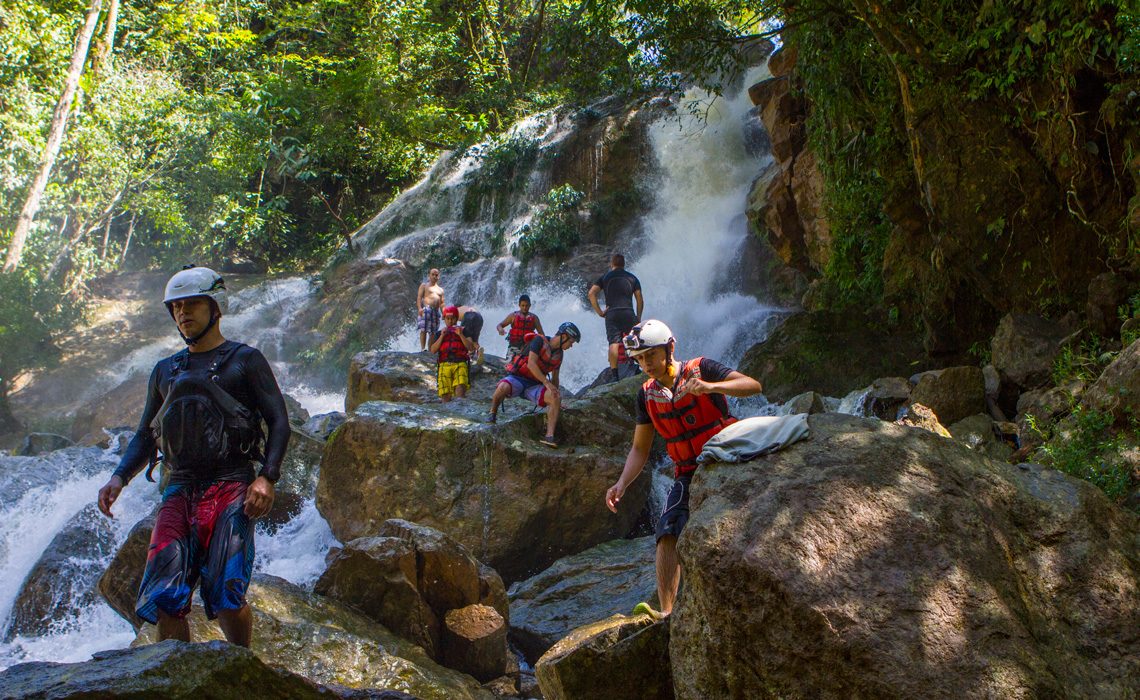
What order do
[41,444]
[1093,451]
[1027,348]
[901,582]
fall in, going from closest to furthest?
1. [901,582]
2. [1093,451]
3. [1027,348]
4. [41,444]

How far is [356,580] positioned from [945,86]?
729 cm

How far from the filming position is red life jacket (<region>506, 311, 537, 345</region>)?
9969mm

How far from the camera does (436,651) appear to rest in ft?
18.3

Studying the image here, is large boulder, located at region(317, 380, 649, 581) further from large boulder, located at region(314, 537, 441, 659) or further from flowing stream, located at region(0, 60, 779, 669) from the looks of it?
large boulder, located at region(314, 537, 441, 659)

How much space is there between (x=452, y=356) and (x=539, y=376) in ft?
6.35

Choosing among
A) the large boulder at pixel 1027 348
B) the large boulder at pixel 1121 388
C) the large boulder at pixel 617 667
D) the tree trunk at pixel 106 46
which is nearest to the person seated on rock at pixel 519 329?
the large boulder at pixel 1027 348

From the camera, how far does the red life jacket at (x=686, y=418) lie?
14.1 ft

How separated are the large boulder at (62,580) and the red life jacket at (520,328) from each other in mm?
4762

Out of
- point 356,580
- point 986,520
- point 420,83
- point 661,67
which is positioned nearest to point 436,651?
point 356,580

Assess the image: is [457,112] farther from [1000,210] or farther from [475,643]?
[475,643]

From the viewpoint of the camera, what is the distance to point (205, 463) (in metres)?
3.56

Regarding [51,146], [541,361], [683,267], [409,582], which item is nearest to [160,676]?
[409,582]

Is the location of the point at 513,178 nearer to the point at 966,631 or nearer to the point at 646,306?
the point at 646,306

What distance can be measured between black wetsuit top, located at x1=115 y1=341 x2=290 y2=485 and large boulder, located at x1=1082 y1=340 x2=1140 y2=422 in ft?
15.9
